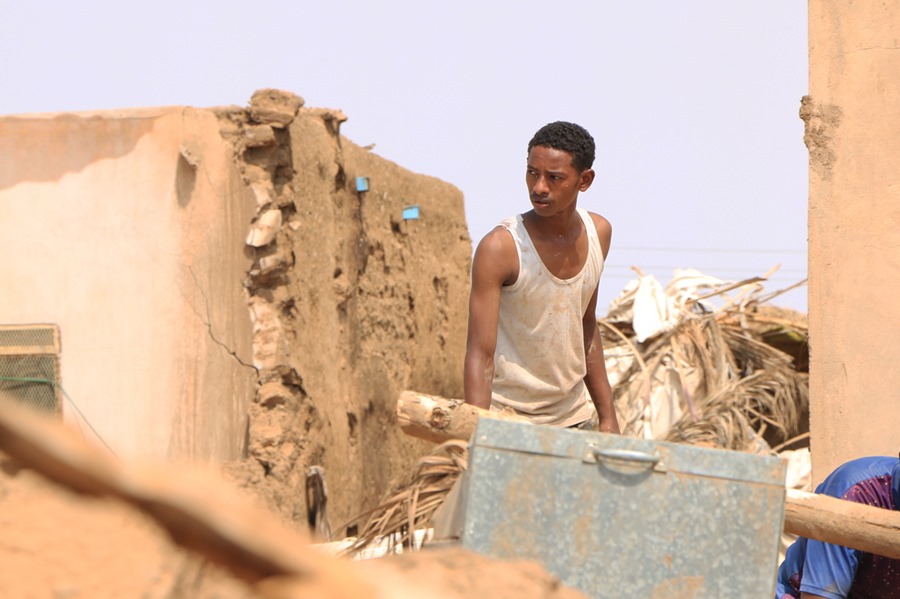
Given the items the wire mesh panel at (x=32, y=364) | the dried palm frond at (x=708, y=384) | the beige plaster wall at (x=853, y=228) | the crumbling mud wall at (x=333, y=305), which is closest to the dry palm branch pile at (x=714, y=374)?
the dried palm frond at (x=708, y=384)

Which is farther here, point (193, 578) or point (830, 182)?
point (830, 182)

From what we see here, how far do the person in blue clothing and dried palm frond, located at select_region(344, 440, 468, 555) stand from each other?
36.3 inches

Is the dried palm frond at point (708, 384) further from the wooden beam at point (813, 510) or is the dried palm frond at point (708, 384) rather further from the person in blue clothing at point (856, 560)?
the wooden beam at point (813, 510)

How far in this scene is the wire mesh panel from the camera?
6863 mm

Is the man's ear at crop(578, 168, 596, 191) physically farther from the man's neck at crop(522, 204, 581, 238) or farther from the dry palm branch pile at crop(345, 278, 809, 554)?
the dry palm branch pile at crop(345, 278, 809, 554)

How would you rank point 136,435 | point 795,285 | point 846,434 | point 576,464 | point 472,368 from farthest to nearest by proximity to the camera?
point 795,285 < point 136,435 < point 846,434 < point 472,368 < point 576,464

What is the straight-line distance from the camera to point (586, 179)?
4.10 m

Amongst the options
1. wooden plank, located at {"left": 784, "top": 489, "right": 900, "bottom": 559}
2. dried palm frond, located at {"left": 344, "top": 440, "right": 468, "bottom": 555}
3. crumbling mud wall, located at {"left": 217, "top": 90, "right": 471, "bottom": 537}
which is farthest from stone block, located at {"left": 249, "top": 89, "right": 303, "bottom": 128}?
wooden plank, located at {"left": 784, "top": 489, "right": 900, "bottom": 559}

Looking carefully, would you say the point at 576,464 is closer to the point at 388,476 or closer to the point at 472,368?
the point at 472,368

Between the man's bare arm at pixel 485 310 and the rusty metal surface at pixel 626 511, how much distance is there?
145 centimetres

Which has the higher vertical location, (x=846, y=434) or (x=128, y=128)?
(x=128, y=128)

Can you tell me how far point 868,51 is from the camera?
4.43 metres

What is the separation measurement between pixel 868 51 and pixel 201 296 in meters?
3.77

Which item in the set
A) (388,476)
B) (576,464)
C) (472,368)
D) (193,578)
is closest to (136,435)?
(388,476)
